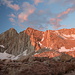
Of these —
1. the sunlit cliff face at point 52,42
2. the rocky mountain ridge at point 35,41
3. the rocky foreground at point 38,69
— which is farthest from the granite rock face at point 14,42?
the rocky foreground at point 38,69

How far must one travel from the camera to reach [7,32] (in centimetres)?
17650

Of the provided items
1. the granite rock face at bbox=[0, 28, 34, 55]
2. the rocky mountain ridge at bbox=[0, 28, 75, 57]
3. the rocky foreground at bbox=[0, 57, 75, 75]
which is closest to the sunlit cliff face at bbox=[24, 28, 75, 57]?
the rocky mountain ridge at bbox=[0, 28, 75, 57]

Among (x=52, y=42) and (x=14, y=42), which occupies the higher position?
(x=14, y=42)

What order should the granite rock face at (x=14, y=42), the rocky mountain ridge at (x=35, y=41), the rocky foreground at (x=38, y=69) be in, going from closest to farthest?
1. the rocky foreground at (x=38, y=69)
2. the rocky mountain ridge at (x=35, y=41)
3. the granite rock face at (x=14, y=42)

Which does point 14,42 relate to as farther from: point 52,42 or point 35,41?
point 52,42

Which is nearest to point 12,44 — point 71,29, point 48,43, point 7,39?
point 7,39

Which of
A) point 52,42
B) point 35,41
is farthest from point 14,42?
point 52,42

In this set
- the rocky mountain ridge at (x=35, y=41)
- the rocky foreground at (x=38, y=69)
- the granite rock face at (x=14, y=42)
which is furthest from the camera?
the granite rock face at (x=14, y=42)

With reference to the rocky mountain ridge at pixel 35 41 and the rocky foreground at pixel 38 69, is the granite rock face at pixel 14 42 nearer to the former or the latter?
the rocky mountain ridge at pixel 35 41

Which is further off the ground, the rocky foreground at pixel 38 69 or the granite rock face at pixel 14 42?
the granite rock face at pixel 14 42

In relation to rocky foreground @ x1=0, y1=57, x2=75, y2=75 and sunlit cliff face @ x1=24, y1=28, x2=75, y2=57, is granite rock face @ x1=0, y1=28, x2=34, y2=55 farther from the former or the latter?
rocky foreground @ x1=0, y1=57, x2=75, y2=75

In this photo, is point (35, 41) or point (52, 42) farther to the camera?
point (35, 41)

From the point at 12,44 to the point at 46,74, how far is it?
505 feet

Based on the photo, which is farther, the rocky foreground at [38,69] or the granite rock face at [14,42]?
the granite rock face at [14,42]
